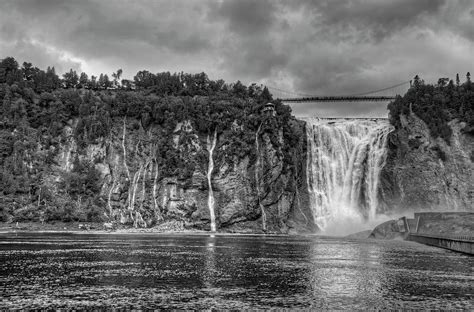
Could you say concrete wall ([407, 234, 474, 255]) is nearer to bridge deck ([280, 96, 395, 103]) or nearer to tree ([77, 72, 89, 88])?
bridge deck ([280, 96, 395, 103])

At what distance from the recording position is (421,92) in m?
135

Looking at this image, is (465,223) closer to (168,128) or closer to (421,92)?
(421,92)

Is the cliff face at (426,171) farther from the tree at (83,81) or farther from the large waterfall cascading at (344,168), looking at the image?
the tree at (83,81)

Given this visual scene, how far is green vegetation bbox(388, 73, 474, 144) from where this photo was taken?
124688 millimetres

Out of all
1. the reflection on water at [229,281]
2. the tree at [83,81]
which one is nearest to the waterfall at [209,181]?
the reflection on water at [229,281]

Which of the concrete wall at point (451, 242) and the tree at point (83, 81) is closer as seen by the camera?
the concrete wall at point (451, 242)

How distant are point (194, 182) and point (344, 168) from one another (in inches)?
1539

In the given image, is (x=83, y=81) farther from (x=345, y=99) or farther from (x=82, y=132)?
(x=345, y=99)

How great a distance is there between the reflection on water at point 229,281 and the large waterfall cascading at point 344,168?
66.1 metres

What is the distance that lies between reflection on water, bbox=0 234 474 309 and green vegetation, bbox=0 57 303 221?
207ft

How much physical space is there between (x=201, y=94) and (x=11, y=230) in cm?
8159

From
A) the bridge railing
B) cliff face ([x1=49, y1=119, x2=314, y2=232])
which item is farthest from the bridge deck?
cliff face ([x1=49, y1=119, x2=314, y2=232])

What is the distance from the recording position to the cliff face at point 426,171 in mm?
116562

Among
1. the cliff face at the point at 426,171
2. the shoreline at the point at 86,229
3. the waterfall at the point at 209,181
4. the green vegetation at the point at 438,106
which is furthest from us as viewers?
the green vegetation at the point at 438,106
